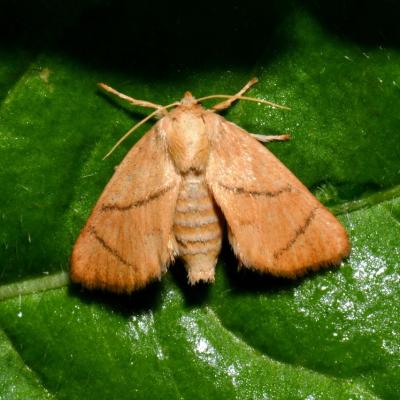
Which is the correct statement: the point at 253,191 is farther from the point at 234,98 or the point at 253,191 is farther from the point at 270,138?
the point at 234,98

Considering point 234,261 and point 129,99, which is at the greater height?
point 129,99

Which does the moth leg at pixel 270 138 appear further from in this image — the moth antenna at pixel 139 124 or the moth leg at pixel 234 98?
the moth antenna at pixel 139 124

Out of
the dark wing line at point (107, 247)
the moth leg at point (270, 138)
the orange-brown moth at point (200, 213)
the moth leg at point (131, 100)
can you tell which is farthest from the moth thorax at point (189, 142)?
the dark wing line at point (107, 247)

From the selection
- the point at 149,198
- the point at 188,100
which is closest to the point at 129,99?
the point at 188,100

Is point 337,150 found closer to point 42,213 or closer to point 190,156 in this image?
point 190,156

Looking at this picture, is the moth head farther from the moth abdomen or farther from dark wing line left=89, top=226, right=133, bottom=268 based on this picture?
dark wing line left=89, top=226, right=133, bottom=268

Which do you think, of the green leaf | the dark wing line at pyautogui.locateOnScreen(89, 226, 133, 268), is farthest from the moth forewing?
the dark wing line at pyautogui.locateOnScreen(89, 226, 133, 268)

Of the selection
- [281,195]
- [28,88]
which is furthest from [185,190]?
[28,88]
